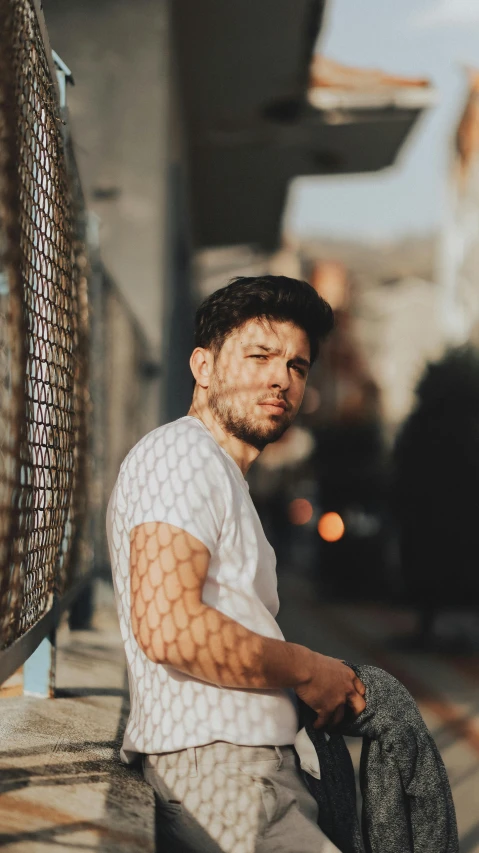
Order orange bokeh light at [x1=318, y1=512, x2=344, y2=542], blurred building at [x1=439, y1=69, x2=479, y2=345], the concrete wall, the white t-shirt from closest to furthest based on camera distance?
the white t-shirt, the concrete wall, orange bokeh light at [x1=318, y1=512, x2=344, y2=542], blurred building at [x1=439, y1=69, x2=479, y2=345]

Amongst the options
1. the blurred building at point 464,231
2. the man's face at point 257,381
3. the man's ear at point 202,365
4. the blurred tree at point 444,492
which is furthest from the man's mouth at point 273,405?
the blurred building at point 464,231

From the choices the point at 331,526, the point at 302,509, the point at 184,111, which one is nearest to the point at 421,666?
the point at 184,111

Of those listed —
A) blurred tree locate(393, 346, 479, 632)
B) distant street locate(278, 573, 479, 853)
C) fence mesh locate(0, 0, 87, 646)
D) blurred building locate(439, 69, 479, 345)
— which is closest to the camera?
fence mesh locate(0, 0, 87, 646)

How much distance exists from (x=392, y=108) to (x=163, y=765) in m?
8.94

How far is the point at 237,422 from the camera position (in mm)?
2293

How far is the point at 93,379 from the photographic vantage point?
13.9 feet

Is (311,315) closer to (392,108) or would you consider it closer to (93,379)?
(93,379)

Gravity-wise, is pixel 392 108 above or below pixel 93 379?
above

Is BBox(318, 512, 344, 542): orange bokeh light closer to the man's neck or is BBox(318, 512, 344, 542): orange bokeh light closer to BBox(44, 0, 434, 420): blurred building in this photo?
BBox(44, 0, 434, 420): blurred building

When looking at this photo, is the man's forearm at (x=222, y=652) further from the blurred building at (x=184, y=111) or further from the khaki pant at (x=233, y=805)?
the blurred building at (x=184, y=111)

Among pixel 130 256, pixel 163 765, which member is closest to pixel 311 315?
pixel 163 765

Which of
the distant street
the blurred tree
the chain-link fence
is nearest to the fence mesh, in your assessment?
the chain-link fence

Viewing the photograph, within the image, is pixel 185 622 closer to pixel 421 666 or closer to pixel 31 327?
pixel 31 327

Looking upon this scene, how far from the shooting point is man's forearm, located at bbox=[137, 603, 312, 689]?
1.91 m
